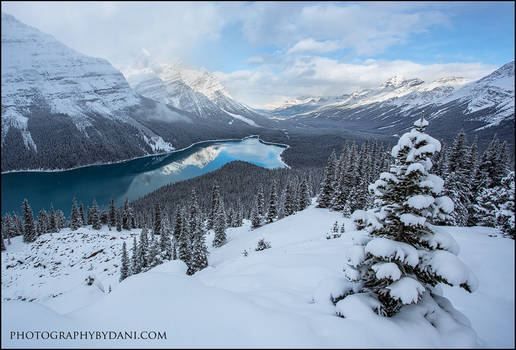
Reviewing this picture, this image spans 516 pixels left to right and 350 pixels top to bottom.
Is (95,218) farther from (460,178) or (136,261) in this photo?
(460,178)

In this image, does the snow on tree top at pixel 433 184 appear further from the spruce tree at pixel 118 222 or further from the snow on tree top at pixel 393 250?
the spruce tree at pixel 118 222

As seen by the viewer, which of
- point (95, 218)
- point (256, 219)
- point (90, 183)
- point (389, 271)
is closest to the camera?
point (389, 271)

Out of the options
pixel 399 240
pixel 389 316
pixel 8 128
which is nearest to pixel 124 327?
pixel 389 316

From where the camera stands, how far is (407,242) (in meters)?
5.62

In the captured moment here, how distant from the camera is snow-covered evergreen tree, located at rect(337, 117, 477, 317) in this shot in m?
4.70

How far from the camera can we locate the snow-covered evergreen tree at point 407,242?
470 centimetres

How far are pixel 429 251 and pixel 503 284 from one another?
225cm

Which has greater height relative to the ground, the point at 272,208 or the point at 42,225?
the point at 272,208

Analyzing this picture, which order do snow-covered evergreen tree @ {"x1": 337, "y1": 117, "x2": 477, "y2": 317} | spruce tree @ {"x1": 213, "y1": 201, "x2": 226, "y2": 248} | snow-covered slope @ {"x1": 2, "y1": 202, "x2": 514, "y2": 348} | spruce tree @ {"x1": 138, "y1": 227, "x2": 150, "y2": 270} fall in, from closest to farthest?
snow-covered slope @ {"x1": 2, "y1": 202, "x2": 514, "y2": 348} < snow-covered evergreen tree @ {"x1": 337, "y1": 117, "x2": 477, "y2": 317} < spruce tree @ {"x1": 138, "y1": 227, "x2": 150, "y2": 270} < spruce tree @ {"x1": 213, "y1": 201, "x2": 226, "y2": 248}

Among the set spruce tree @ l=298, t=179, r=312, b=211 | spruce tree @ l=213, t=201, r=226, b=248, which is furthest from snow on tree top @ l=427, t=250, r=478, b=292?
spruce tree @ l=298, t=179, r=312, b=211

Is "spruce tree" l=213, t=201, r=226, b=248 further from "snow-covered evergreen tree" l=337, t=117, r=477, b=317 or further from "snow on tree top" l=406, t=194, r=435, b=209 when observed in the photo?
"snow on tree top" l=406, t=194, r=435, b=209

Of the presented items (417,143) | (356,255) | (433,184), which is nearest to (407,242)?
(356,255)

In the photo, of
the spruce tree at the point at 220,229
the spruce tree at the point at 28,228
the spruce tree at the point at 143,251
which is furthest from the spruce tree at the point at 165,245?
the spruce tree at the point at 28,228

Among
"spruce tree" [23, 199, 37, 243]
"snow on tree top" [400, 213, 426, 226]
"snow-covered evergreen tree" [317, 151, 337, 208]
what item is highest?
"snow on tree top" [400, 213, 426, 226]
